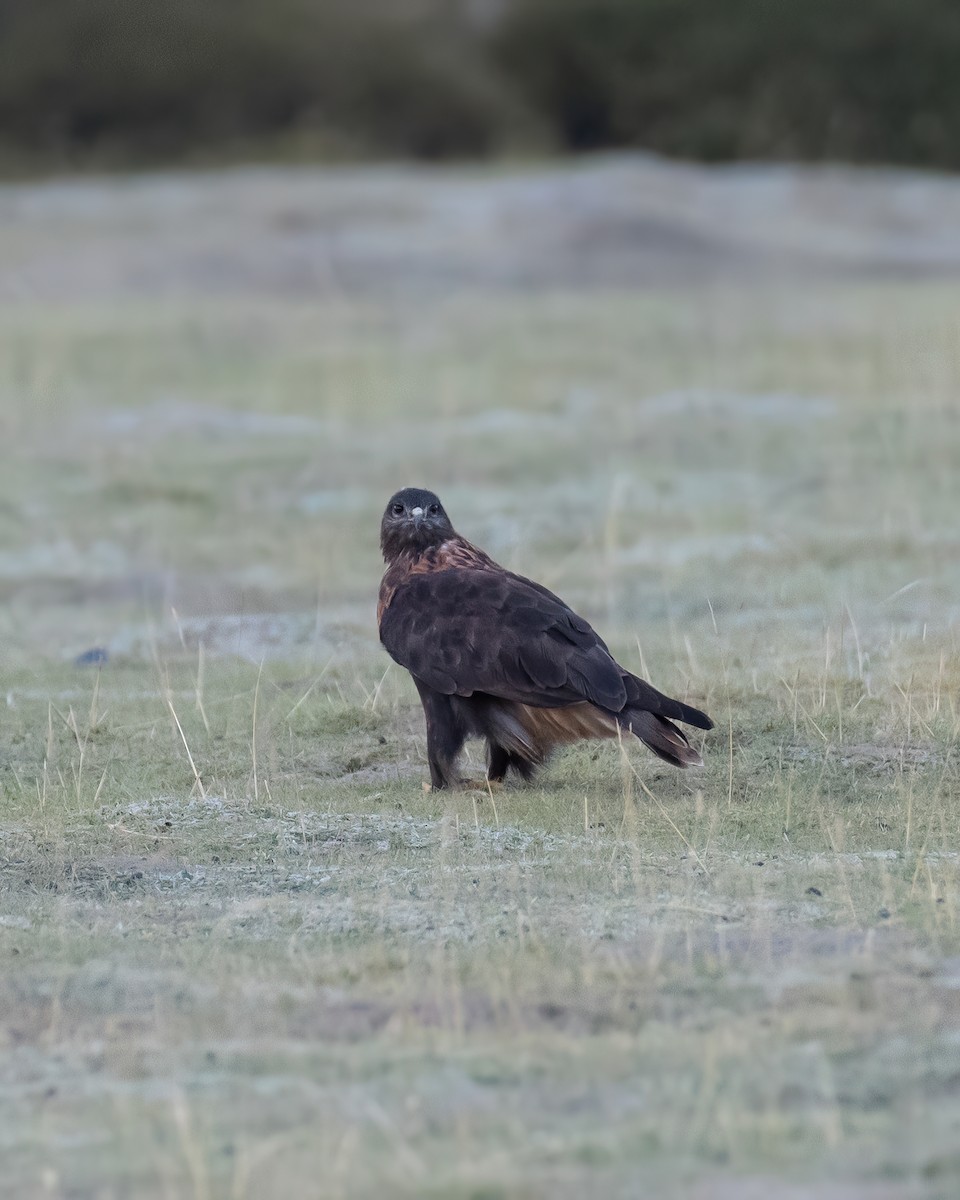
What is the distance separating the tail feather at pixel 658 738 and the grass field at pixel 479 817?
4.9 inches

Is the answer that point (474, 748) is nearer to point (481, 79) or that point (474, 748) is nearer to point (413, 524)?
point (413, 524)

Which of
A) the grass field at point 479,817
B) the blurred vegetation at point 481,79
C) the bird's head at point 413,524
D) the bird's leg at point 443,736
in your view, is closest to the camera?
the grass field at point 479,817

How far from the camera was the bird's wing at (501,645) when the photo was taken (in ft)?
19.5

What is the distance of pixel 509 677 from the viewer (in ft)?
19.7

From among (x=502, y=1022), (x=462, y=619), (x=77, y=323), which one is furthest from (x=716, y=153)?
(x=502, y=1022)

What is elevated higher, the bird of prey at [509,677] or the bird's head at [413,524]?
the bird's head at [413,524]

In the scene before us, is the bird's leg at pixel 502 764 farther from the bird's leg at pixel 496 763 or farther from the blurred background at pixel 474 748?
the blurred background at pixel 474 748

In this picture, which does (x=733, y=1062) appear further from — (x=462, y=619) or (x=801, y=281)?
(x=801, y=281)

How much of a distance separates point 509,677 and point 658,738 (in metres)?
0.44

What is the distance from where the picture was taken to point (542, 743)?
6.12 metres

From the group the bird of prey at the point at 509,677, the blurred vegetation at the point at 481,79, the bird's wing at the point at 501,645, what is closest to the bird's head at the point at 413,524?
the bird of prey at the point at 509,677

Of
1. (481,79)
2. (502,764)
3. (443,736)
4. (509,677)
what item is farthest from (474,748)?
(481,79)

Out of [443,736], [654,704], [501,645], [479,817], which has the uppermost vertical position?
[501,645]

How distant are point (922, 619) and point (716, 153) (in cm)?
2677
